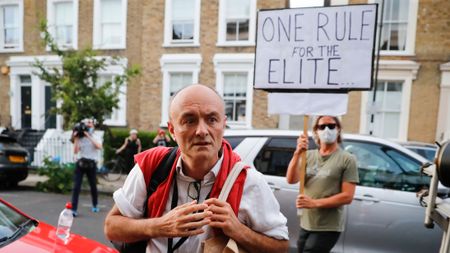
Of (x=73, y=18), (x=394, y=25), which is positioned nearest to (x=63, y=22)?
(x=73, y=18)

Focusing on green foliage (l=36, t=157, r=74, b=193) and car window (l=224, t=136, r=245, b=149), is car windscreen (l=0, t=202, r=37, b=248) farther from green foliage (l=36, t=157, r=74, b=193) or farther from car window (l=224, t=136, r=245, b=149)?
green foliage (l=36, t=157, r=74, b=193)

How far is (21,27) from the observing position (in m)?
14.6

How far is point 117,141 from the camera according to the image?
39.3ft

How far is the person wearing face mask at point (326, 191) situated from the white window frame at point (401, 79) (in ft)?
29.1

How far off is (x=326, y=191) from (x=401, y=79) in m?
10.0

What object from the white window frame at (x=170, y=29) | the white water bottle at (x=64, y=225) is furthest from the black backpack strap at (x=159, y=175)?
the white window frame at (x=170, y=29)

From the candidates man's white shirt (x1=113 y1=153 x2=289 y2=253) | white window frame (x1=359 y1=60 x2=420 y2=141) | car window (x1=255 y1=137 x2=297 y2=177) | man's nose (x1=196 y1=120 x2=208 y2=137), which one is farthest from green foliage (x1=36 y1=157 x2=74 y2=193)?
white window frame (x1=359 y1=60 x2=420 y2=141)

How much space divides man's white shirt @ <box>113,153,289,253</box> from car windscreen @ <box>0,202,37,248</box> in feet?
5.73

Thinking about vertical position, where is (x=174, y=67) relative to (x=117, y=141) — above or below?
above

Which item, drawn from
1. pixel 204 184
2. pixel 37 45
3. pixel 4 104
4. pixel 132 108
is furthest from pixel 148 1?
pixel 204 184

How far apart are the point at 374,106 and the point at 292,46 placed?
861 cm

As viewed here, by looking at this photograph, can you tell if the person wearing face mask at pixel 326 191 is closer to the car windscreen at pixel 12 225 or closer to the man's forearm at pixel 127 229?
the man's forearm at pixel 127 229

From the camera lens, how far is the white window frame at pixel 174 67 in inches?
494

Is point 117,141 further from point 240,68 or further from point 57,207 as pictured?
point 57,207
